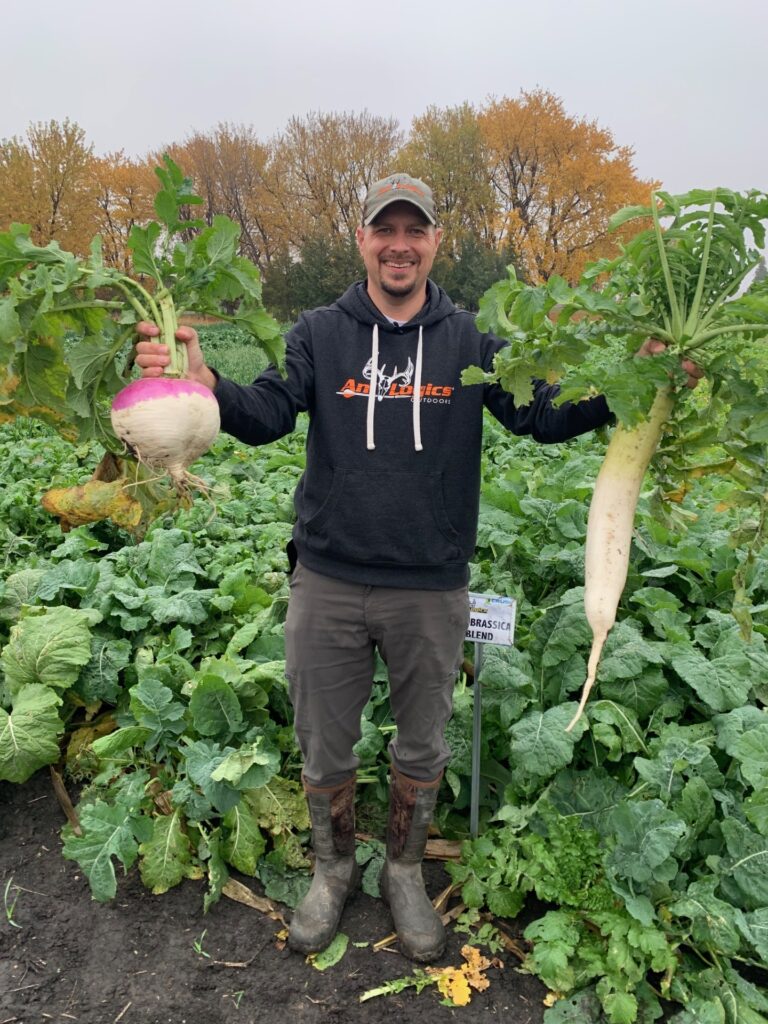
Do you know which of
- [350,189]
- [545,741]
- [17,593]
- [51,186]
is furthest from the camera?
[350,189]

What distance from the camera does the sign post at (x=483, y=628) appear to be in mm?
3152

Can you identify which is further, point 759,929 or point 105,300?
point 759,929

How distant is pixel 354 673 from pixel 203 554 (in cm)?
215

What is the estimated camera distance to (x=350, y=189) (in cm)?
5000

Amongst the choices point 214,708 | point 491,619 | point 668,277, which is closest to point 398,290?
point 668,277

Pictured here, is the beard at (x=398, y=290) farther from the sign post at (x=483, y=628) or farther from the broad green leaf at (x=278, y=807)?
the broad green leaf at (x=278, y=807)

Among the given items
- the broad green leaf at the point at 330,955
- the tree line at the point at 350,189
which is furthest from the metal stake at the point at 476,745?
the tree line at the point at 350,189

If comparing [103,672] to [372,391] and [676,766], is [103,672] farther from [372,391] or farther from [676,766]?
[676,766]

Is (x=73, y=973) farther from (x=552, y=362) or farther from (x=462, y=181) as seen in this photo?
(x=462, y=181)

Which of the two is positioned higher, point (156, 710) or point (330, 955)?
point (156, 710)

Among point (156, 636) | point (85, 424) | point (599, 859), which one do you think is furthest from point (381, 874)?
point (85, 424)

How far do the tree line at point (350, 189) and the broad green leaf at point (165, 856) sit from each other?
33066 millimetres

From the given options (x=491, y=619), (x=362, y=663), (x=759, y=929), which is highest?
(x=491, y=619)

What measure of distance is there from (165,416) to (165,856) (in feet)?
6.58
